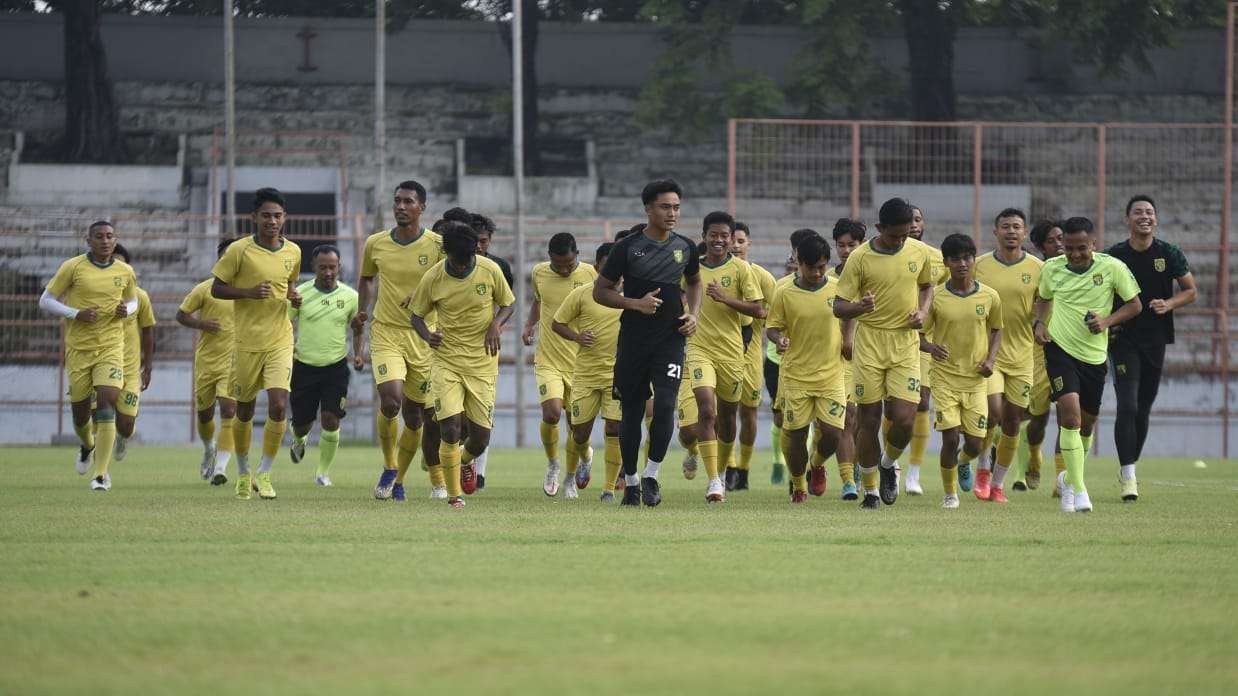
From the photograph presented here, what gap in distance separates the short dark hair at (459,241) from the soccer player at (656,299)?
0.98 metres

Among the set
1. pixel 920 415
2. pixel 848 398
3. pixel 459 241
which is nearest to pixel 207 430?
pixel 459 241

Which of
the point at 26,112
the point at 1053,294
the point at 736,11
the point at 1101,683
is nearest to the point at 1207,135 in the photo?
the point at 736,11

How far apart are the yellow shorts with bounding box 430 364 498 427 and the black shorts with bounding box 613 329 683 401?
0.96 metres

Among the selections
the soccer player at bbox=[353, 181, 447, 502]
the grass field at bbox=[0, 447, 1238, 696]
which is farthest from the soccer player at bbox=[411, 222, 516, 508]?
the soccer player at bbox=[353, 181, 447, 502]

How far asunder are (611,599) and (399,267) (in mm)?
7325

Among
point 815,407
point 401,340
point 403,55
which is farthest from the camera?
point 403,55

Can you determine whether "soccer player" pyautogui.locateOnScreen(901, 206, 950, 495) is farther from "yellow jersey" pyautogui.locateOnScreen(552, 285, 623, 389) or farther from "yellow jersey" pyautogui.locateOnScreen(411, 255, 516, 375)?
"yellow jersey" pyautogui.locateOnScreen(411, 255, 516, 375)

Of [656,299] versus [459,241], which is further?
[459,241]

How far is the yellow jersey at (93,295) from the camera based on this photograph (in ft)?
56.7

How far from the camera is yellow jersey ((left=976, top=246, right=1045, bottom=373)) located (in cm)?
1712

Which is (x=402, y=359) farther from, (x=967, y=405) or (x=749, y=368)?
(x=967, y=405)

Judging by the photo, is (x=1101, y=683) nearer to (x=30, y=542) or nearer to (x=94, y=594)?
(x=94, y=594)

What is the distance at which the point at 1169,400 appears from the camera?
1330 inches

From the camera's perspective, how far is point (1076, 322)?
14.7 m
